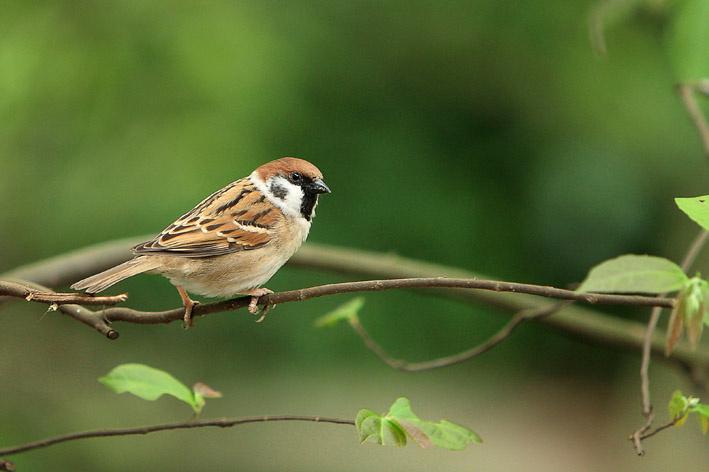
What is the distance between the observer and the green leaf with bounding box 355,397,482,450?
137cm

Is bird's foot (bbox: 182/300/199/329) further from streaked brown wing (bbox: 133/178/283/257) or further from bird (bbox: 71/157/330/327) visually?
streaked brown wing (bbox: 133/178/283/257)

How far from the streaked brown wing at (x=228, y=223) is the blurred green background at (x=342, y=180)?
1326mm

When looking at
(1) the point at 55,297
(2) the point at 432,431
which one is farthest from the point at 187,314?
(2) the point at 432,431

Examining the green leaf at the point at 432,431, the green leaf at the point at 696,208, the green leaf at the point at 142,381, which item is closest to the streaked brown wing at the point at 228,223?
the green leaf at the point at 142,381

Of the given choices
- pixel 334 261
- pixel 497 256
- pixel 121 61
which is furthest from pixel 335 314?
pixel 497 256

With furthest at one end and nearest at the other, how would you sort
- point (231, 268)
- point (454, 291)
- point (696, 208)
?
point (454, 291) < point (231, 268) < point (696, 208)

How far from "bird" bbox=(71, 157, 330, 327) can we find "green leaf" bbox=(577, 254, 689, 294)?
940 mm

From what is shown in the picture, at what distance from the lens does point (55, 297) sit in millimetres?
1311

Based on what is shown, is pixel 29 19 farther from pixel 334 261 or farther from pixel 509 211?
pixel 509 211

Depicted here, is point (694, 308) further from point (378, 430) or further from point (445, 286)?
point (378, 430)

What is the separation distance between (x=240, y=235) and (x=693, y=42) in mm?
1172

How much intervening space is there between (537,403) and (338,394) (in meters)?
2.16

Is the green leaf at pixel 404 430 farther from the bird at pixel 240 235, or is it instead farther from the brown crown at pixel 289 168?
the brown crown at pixel 289 168

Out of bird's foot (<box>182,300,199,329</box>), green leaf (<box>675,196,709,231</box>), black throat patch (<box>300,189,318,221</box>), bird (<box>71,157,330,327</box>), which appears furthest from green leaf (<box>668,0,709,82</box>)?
bird's foot (<box>182,300,199,329</box>)
